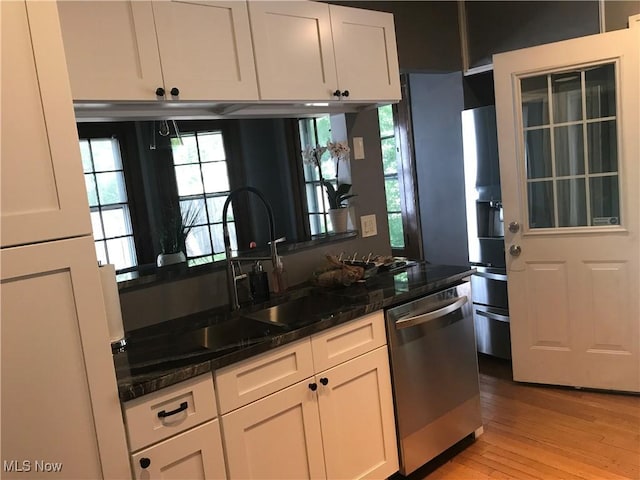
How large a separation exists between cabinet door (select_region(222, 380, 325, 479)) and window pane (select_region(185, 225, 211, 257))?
1365mm

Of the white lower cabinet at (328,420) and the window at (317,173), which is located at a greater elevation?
the window at (317,173)

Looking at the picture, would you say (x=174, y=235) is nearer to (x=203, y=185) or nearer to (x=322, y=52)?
(x=203, y=185)

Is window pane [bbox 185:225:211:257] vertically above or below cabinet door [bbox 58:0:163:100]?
below

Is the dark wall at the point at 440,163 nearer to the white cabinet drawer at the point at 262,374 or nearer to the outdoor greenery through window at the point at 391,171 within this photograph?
the outdoor greenery through window at the point at 391,171

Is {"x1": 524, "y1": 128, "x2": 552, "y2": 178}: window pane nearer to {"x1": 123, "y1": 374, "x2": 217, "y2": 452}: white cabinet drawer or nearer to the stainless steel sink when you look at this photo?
the stainless steel sink

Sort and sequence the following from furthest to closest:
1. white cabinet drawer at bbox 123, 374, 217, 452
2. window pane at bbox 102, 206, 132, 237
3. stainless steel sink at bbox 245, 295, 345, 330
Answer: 1. window pane at bbox 102, 206, 132, 237
2. stainless steel sink at bbox 245, 295, 345, 330
3. white cabinet drawer at bbox 123, 374, 217, 452

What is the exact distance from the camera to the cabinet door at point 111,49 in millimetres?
1652

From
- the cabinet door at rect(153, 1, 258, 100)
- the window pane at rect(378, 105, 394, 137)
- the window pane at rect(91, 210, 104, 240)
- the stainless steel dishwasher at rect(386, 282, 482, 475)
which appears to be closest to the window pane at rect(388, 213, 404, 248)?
the window pane at rect(378, 105, 394, 137)

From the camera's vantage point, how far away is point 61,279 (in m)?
1.31

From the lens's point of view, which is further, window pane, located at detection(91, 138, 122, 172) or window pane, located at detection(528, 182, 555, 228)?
window pane, located at detection(528, 182, 555, 228)

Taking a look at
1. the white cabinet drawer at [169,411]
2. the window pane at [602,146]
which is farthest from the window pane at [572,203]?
the white cabinet drawer at [169,411]

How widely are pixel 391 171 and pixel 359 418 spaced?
9.18 feet

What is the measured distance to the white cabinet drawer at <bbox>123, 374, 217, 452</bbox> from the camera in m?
1.51

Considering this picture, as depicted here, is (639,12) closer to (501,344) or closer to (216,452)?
(501,344)
